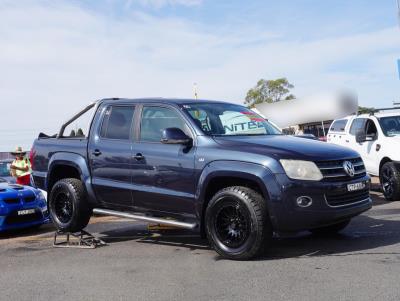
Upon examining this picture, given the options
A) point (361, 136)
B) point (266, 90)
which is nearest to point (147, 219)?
point (361, 136)

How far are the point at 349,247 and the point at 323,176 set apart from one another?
1.15 metres

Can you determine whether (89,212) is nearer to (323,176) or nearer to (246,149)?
(246,149)

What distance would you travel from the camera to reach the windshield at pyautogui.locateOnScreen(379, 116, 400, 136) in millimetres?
11016

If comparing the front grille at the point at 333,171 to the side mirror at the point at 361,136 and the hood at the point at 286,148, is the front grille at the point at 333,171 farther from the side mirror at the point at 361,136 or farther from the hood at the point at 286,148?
the side mirror at the point at 361,136

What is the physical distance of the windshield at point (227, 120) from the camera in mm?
6425

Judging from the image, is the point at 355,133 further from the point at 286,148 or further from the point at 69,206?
the point at 69,206

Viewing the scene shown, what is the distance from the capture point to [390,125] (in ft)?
36.6

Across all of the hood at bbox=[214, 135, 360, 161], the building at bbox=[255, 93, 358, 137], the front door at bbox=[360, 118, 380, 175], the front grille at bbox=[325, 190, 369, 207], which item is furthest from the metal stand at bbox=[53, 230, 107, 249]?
the building at bbox=[255, 93, 358, 137]

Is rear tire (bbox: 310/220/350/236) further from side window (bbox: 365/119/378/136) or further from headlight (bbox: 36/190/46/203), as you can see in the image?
side window (bbox: 365/119/378/136)

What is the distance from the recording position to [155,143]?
21.3 feet

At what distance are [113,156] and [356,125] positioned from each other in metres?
7.33

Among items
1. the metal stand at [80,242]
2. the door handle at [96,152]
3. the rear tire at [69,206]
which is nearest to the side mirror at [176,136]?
the door handle at [96,152]

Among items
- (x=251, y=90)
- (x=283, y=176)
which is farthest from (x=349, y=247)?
(x=251, y=90)

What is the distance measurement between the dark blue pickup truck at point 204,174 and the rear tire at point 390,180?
355 centimetres
